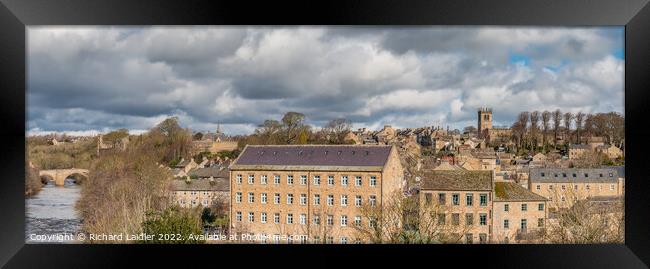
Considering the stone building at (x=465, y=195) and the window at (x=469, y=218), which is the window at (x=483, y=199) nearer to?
the stone building at (x=465, y=195)

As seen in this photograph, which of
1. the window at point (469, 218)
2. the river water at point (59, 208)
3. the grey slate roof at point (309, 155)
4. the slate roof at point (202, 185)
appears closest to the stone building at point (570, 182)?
the window at point (469, 218)

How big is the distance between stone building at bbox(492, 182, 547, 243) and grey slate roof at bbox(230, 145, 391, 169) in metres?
3.27

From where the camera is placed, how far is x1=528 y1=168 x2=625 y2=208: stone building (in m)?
13.7

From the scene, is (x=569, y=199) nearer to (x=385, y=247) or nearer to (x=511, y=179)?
(x=511, y=179)

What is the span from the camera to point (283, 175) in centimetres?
1280

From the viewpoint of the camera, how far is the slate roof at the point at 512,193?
13.4 meters

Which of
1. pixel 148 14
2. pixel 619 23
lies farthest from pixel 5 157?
pixel 619 23

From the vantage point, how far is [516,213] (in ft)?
44.0

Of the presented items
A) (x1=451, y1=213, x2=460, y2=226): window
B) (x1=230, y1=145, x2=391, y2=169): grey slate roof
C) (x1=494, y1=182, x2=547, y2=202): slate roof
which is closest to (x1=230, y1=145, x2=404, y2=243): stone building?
(x1=230, y1=145, x2=391, y2=169): grey slate roof

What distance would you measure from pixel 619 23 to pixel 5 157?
3556 millimetres

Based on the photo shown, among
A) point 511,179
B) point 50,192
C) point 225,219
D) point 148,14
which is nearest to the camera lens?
point 148,14

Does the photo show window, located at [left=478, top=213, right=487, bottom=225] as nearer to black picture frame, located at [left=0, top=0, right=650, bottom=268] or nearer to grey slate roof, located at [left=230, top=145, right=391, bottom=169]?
grey slate roof, located at [left=230, top=145, right=391, bottom=169]

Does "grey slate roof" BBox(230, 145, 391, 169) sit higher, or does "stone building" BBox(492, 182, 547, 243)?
"grey slate roof" BBox(230, 145, 391, 169)

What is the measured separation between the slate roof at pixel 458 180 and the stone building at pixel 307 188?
0.78 metres
